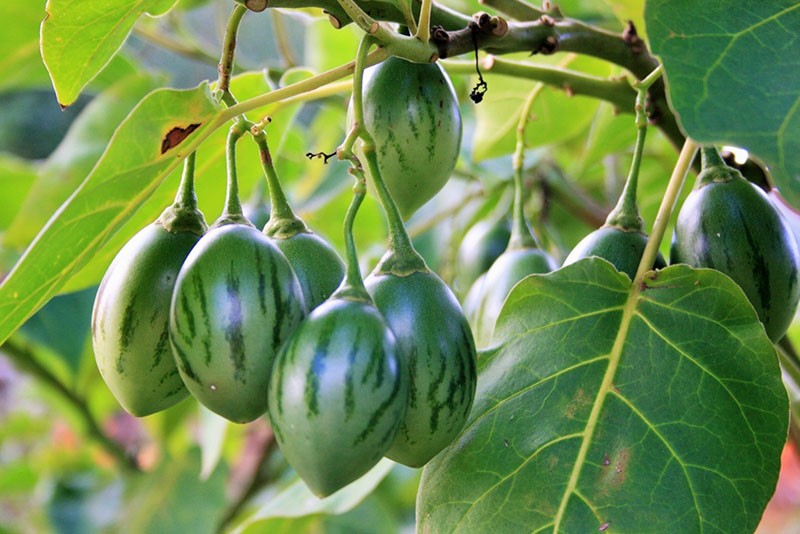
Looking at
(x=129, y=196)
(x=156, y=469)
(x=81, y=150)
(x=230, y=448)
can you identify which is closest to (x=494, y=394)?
(x=129, y=196)

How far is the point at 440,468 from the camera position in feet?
2.15

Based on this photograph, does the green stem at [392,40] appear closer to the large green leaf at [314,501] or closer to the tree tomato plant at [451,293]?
the tree tomato plant at [451,293]

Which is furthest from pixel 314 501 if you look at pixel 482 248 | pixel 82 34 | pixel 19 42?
pixel 19 42

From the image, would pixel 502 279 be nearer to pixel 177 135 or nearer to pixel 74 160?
pixel 177 135

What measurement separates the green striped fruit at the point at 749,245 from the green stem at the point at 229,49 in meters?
0.35

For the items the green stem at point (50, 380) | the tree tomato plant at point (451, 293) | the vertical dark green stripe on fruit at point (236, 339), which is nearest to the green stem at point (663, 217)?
the tree tomato plant at point (451, 293)

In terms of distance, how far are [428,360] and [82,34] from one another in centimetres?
33

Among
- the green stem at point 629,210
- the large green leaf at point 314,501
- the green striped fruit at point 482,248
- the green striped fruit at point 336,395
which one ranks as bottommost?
the large green leaf at point 314,501

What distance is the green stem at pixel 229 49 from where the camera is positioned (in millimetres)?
615

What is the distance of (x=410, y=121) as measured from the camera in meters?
0.65

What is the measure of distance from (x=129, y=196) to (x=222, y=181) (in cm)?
25

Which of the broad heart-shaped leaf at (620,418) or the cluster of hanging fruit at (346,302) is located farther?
the broad heart-shaped leaf at (620,418)

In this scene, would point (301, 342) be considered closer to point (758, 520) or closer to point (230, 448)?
point (758, 520)

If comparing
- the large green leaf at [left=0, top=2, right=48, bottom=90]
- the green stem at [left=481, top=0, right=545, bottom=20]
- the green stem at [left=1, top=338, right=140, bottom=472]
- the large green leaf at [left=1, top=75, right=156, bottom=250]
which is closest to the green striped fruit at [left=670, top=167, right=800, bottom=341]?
the green stem at [left=481, top=0, right=545, bottom=20]
